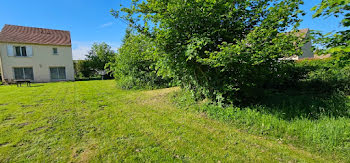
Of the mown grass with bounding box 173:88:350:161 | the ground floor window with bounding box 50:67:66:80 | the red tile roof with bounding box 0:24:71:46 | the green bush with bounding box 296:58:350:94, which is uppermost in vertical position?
the red tile roof with bounding box 0:24:71:46

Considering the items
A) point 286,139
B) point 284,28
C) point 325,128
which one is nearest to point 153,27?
point 284,28

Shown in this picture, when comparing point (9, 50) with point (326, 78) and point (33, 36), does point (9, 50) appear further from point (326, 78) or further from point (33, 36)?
point (326, 78)

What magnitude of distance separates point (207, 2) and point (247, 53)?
1.71 m

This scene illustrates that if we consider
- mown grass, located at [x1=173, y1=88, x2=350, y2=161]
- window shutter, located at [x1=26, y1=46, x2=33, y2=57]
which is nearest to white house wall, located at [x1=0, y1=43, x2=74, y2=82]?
window shutter, located at [x1=26, y1=46, x2=33, y2=57]

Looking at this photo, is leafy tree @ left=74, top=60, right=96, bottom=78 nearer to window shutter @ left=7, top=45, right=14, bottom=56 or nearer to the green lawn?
Answer: window shutter @ left=7, top=45, right=14, bottom=56

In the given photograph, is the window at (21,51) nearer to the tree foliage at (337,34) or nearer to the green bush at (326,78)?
the tree foliage at (337,34)

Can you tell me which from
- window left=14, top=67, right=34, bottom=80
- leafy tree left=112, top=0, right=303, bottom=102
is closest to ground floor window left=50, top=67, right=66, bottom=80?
window left=14, top=67, right=34, bottom=80

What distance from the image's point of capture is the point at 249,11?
394 cm

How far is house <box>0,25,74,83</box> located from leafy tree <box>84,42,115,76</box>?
182 inches

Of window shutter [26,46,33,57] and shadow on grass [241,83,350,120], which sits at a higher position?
window shutter [26,46,33,57]

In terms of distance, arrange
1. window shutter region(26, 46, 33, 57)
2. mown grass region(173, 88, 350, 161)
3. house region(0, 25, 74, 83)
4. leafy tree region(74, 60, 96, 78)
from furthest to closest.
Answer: leafy tree region(74, 60, 96, 78)
window shutter region(26, 46, 33, 57)
house region(0, 25, 74, 83)
mown grass region(173, 88, 350, 161)

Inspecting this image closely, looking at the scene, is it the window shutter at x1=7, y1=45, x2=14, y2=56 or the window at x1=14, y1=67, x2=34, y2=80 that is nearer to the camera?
the window shutter at x1=7, y1=45, x2=14, y2=56

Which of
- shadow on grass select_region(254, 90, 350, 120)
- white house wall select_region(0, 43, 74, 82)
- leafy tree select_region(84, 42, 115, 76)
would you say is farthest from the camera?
leafy tree select_region(84, 42, 115, 76)

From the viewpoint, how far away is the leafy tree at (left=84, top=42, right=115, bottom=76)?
23156 millimetres
